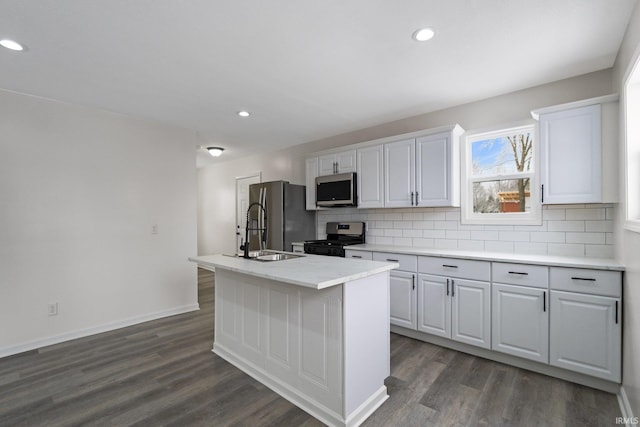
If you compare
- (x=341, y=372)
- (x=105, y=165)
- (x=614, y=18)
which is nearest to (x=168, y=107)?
(x=105, y=165)

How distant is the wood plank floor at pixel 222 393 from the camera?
73.7 inches

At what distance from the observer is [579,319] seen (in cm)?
218

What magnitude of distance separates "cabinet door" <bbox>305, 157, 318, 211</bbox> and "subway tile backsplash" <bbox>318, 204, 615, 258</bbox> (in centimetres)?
59

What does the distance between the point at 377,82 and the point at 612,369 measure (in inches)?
112

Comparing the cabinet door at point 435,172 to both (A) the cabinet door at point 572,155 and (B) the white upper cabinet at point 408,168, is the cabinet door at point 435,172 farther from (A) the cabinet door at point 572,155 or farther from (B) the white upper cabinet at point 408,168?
(A) the cabinet door at point 572,155

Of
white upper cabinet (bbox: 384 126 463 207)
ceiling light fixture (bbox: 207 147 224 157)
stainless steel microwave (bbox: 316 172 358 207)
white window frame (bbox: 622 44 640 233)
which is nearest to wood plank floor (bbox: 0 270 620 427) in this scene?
white window frame (bbox: 622 44 640 233)

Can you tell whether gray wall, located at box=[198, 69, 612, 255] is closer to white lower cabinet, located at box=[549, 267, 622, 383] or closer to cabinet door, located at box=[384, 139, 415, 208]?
cabinet door, located at box=[384, 139, 415, 208]

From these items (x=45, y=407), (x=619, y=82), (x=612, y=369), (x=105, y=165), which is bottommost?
(x=45, y=407)

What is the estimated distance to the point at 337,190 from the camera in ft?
13.3

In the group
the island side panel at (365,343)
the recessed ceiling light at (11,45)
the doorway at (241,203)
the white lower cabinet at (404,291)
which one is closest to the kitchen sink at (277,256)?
the island side panel at (365,343)

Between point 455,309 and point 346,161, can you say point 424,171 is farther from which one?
point 455,309

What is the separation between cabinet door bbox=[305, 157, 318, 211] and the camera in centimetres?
442

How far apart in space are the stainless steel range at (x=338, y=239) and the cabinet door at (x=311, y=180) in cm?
42

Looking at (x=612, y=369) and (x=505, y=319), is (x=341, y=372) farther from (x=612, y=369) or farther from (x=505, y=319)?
(x=612, y=369)
